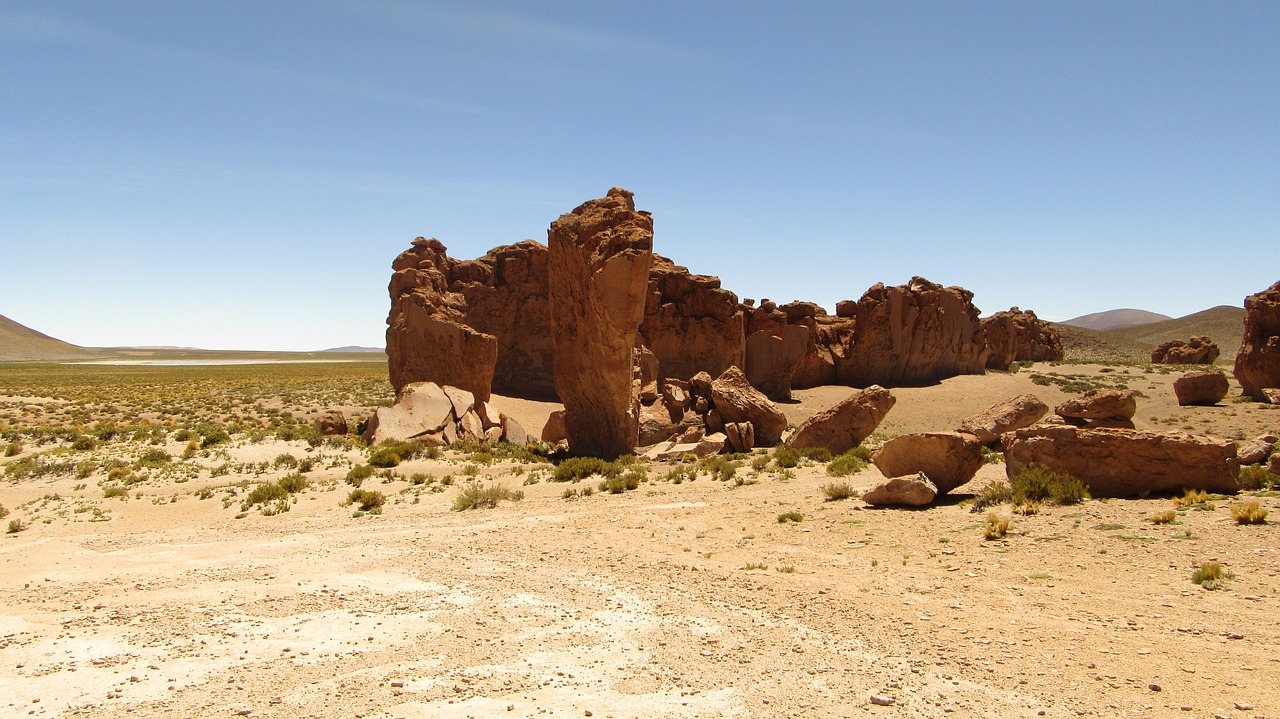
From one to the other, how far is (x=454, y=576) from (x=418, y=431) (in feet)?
45.2

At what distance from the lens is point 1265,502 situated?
9.13 metres

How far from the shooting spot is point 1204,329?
110 meters

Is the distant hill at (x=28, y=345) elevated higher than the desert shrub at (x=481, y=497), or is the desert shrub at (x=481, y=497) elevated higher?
the distant hill at (x=28, y=345)

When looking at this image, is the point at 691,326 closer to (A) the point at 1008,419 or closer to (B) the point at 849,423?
(B) the point at 849,423

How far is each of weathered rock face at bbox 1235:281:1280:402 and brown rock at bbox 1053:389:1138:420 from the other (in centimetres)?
1968

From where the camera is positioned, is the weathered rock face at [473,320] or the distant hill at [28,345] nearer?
the weathered rock face at [473,320]

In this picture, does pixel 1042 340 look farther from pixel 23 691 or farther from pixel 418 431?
pixel 23 691

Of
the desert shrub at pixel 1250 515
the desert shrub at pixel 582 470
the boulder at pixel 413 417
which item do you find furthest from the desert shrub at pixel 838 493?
the boulder at pixel 413 417

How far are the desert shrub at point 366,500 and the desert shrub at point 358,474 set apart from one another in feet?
4.88

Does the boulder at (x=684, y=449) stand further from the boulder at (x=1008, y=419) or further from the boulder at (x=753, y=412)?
the boulder at (x=1008, y=419)

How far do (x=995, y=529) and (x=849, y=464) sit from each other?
245 inches

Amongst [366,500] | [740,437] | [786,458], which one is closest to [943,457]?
[786,458]

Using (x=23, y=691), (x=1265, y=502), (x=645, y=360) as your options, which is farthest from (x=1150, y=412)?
(x=23, y=691)

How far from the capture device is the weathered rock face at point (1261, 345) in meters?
27.7
